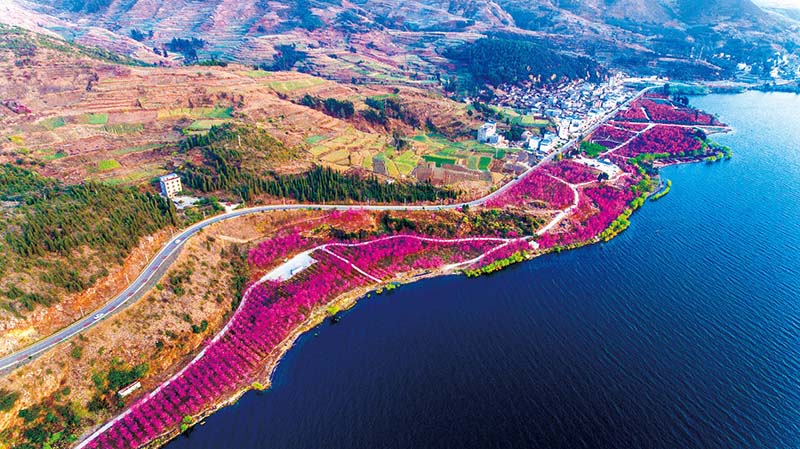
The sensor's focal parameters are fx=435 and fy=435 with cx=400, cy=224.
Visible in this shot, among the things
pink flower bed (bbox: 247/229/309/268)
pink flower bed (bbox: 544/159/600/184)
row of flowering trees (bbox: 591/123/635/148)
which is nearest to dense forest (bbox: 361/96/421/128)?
pink flower bed (bbox: 544/159/600/184)

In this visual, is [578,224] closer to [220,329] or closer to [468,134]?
[468,134]

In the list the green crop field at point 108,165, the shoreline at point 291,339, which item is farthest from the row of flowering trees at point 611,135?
the green crop field at point 108,165

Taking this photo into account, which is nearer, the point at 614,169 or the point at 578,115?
the point at 614,169

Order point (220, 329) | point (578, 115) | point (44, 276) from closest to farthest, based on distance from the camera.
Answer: point (44, 276) → point (220, 329) → point (578, 115)

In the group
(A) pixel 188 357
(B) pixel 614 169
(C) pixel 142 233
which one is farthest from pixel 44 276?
(B) pixel 614 169

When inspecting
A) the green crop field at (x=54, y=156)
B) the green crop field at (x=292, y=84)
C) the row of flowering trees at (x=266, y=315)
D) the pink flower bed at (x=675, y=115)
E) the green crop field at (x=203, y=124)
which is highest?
the green crop field at (x=292, y=84)

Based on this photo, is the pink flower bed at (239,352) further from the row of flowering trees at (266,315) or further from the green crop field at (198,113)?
the green crop field at (198,113)

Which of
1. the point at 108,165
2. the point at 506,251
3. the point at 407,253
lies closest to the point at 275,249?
the point at 407,253
